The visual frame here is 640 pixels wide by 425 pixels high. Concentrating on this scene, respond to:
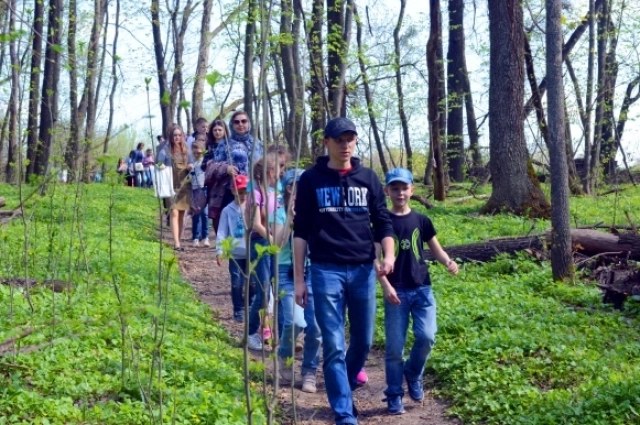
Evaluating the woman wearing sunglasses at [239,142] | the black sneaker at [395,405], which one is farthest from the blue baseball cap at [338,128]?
the woman wearing sunglasses at [239,142]

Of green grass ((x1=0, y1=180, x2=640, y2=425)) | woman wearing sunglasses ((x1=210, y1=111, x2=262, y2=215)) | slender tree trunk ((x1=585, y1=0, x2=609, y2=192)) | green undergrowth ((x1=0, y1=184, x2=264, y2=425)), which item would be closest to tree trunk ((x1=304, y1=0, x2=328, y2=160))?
woman wearing sunglasses ((x1=210, y1=111, x2=262, y2=215))

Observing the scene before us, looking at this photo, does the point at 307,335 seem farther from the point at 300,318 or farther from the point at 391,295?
the point at 391,295

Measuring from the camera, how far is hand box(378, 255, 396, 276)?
566 cm

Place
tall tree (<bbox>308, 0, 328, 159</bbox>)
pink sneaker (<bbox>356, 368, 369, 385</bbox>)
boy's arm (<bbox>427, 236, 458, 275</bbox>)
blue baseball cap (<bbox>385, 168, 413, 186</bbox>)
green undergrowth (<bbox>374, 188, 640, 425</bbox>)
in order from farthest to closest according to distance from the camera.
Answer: tall tree (<bbox>308, 0, 328, 159</bbox>) → pink sneaker (<bbox>356, 368, 369, 385</bbox>) → boy's arm (<bbox>427, 236, 458, 275</bbox>) → blue baseball cap (<bbox>385, 168, 413, 186</bbox>) → green undergrowth (<bbox>374, 188, 640, 425</bbox>)

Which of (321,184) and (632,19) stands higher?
(632,19)

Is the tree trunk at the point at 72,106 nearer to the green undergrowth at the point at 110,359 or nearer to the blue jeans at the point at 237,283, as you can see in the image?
the green undergrowth at the point at 110,359

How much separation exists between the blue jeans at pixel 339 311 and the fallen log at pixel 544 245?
5.70m

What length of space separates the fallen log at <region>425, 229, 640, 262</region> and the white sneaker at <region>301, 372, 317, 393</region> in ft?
16.0

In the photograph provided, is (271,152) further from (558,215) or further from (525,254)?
(525,254)

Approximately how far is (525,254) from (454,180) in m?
18.0

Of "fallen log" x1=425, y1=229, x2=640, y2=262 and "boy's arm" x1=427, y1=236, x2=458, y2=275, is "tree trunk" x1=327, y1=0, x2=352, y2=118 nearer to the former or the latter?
"fallen log" x1=425, y1=229, x2=640, y2=262

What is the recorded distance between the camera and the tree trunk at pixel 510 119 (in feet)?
50.1

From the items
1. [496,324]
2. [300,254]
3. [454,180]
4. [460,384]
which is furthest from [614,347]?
[454,180]

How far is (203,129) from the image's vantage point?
1405 cm
